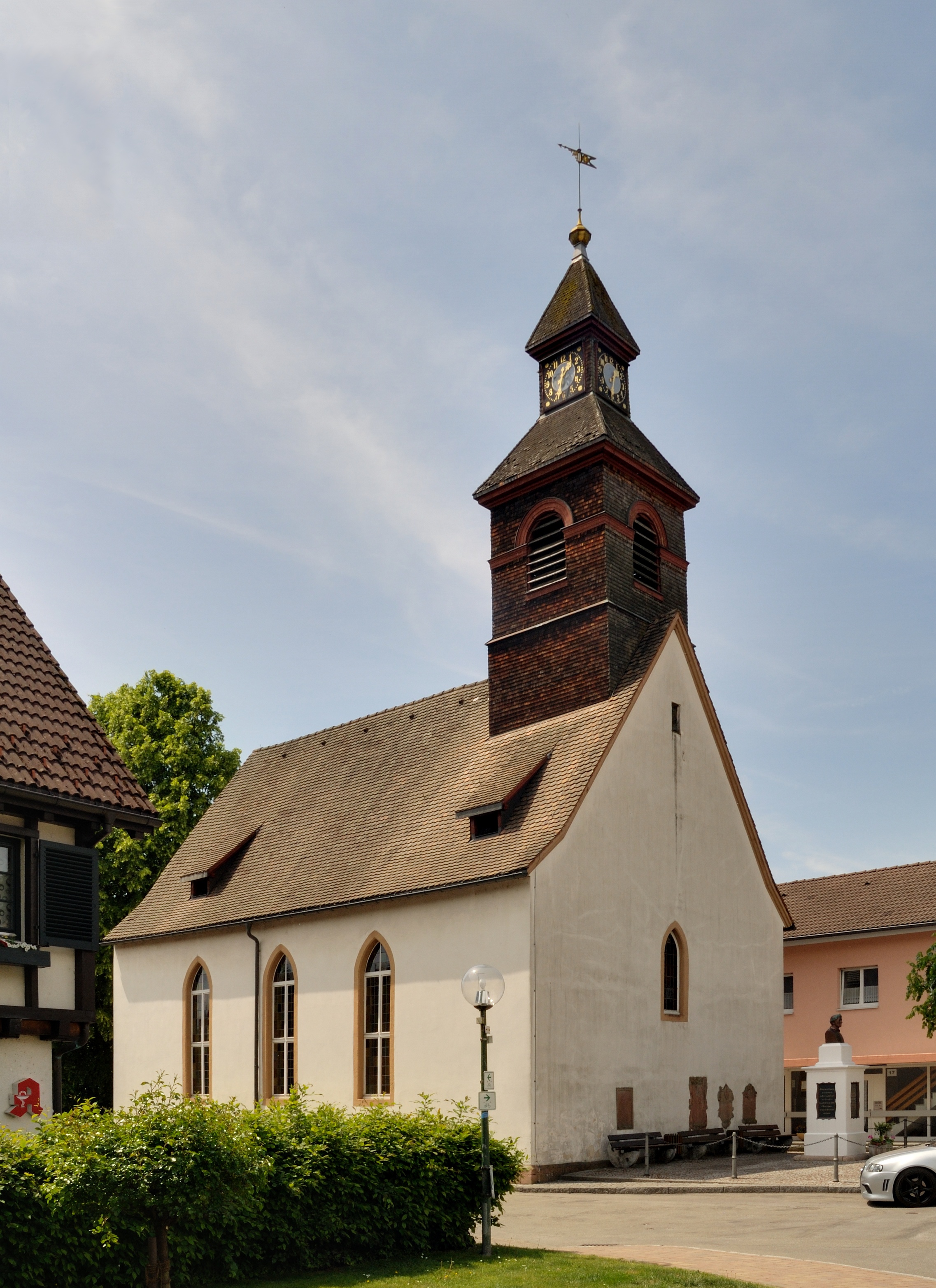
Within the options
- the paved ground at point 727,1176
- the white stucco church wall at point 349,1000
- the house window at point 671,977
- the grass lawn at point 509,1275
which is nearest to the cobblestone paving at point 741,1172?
the paved ground at point 727,1176

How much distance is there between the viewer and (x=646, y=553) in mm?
30484

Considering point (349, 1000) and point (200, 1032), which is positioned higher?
point (349, 1000)

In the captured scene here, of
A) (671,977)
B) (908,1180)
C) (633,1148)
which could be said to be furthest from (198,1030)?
(908,1180)

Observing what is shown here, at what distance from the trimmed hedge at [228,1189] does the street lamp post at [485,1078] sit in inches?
12.9

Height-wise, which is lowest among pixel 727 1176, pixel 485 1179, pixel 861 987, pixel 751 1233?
pixel 727 1176

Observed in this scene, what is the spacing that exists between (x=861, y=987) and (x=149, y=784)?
74.7 feet

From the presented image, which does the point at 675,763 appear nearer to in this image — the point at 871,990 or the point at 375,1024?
the point at 375,1024

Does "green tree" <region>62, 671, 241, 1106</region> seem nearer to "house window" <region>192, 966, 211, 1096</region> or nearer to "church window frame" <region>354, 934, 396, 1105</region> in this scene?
"house window" <region>192, 966, 211, 1096</region>

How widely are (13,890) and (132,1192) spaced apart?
5.00 meters

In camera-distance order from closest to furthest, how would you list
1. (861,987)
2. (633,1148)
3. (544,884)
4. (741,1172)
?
(741,1172) < (544,884) < (633,1148) < (861,987)

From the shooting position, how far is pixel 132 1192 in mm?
11594

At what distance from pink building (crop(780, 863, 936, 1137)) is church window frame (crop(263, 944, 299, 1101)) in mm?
13725

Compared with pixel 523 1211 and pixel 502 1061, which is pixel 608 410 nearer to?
pixel 502 1061

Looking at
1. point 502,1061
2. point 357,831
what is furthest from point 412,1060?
point 357,831
